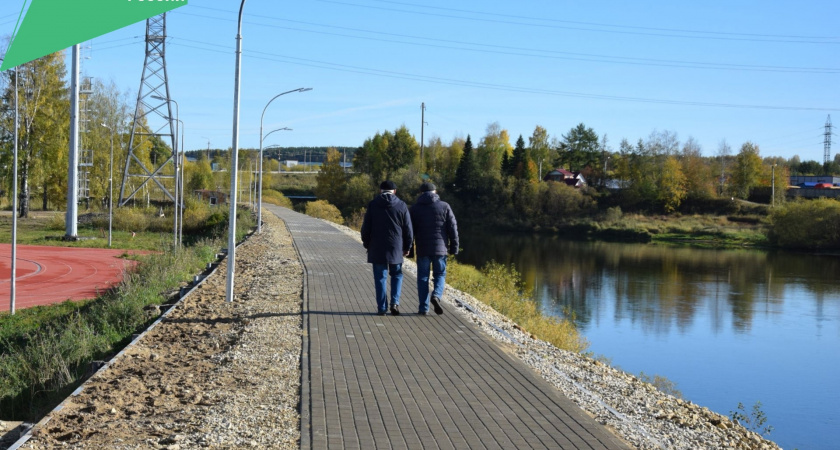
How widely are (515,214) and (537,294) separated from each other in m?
49.4

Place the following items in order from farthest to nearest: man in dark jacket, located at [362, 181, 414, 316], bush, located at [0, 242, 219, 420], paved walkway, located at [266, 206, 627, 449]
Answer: man in dark jacket, located at [362, 181, 414, 316] → bush, located at [0, 242, 219, 420] → paved walkway, located at [266, 206, 627, 449]

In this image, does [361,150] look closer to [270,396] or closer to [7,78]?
[7,78]

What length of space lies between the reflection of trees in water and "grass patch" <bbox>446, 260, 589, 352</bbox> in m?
2.62

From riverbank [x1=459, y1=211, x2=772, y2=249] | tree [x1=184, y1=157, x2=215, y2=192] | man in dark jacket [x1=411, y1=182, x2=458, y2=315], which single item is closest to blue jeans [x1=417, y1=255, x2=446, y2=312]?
man in dark jacket [x1=411, y1=182, x2=458, y2=315]

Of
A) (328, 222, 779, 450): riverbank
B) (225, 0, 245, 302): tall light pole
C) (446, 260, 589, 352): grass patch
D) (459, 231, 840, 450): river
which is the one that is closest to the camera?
(328, 222, 779, 450): riverbank

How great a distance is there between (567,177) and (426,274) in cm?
8978

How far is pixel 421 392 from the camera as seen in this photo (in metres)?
7.08

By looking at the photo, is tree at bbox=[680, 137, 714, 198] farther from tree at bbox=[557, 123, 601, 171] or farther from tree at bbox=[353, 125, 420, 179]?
tree at bbox=[353, 125, 420, 179]

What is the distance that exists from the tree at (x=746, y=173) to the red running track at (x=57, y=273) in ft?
249

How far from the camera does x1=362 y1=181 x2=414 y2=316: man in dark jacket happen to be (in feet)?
34.8

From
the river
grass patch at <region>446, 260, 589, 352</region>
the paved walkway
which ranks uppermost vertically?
the paved walkway

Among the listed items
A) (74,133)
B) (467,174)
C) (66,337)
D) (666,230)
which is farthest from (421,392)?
(467,174)

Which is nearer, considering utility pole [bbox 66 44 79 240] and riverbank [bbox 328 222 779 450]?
riverbank [bbox 328 222 779 450]

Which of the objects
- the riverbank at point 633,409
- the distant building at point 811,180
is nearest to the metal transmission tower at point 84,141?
the riverbank at point 633,409
